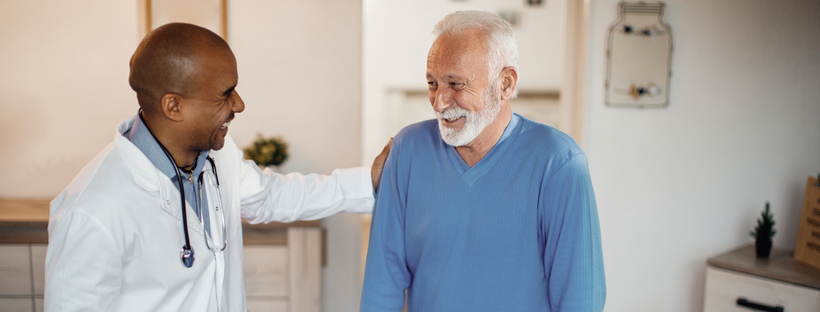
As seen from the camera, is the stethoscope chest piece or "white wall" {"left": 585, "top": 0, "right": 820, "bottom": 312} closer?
the stethoscope chest piece

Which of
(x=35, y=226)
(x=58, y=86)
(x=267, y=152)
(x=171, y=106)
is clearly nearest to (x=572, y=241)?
(x=171, y=106)

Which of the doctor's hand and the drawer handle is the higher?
the doctor's hand

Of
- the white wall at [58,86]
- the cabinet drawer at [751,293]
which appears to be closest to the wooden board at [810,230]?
the cabinet drawer at [751,293]

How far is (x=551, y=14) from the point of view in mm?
4633

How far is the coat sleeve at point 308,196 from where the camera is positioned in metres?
1.61

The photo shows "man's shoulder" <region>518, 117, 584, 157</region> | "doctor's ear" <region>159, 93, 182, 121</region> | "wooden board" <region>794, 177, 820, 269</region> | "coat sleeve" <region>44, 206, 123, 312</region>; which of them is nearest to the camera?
"coat sleeve" <region>44, 206, 123, 312</region>

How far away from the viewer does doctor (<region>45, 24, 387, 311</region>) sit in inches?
40.5

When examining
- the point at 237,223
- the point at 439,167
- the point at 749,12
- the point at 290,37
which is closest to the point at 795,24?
the point at 749,12

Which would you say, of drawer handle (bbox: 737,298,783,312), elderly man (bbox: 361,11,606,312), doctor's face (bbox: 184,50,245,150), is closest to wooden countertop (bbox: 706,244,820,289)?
drawer handle (bbox: 737,298,783,312)

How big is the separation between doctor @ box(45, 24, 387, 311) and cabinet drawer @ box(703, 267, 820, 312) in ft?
6.34

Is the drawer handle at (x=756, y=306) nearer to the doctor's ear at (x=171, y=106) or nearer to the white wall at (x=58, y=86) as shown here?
the doctor's ear at (x=171, y=106)

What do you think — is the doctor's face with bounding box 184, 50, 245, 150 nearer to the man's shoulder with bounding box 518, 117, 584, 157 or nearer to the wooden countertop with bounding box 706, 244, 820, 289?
the man's shoulder with bounding box 518, 117, 584, 157

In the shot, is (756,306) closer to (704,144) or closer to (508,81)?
(704,144)

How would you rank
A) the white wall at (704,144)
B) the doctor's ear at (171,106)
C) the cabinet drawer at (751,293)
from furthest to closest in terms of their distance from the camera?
Result: the white wall at (704,144), the cabinet drawer at (751,293), the doctor's ear at (171,106)
